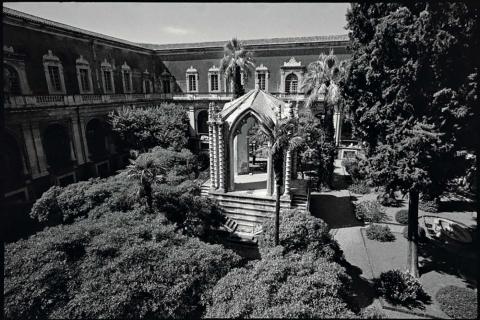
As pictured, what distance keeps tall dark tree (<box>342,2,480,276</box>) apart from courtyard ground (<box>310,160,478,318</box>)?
394 cm

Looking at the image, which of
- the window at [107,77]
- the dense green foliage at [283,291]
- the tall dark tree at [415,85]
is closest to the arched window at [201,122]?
the window at [107,77]

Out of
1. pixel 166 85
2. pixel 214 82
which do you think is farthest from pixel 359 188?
pixel 166 85

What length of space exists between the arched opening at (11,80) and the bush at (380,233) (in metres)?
28.2

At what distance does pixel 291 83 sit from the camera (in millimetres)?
36781

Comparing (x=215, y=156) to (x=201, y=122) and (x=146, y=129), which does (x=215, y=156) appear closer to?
(x=146, y=129)

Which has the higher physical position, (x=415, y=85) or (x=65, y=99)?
(x=65, y=99)

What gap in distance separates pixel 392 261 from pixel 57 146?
94.7ft

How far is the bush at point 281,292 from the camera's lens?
7.61 metres

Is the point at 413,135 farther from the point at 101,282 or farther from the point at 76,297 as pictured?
the point at 76,297

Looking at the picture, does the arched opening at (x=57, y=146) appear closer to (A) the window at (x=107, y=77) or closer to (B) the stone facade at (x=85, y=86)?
(B) the stone facade at (x=85, y=86)

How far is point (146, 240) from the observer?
425 inches

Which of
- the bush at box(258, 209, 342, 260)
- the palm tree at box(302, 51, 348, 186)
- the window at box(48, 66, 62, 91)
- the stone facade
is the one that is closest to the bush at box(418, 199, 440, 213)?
the palm tree at box(302, 51, 348, 186)

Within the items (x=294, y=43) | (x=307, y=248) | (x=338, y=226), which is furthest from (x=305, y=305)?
(x=294, y=43)

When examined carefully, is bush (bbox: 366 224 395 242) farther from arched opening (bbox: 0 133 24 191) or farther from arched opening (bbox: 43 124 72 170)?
arched opening (bbox: 43 124 72 170)
